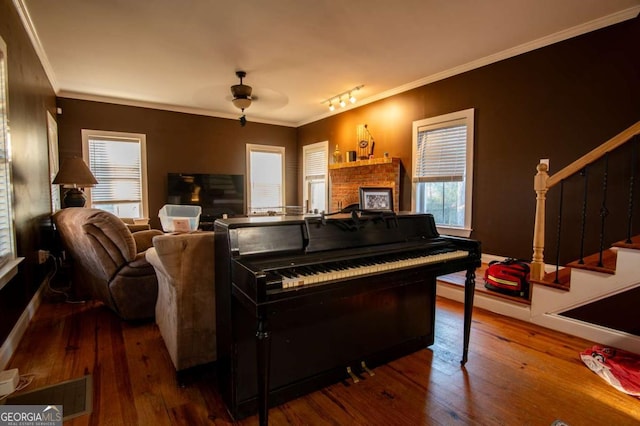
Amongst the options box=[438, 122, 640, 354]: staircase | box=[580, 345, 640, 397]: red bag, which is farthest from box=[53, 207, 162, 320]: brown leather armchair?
box=[580, 345, 640, 397]: red bag

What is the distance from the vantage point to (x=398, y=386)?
75.9 inches

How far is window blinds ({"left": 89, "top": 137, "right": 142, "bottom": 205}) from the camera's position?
5319 millimetres

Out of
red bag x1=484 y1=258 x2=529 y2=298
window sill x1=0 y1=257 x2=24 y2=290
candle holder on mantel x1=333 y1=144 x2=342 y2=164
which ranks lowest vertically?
red bag x1=484 y1=258 x2=529 y2=298

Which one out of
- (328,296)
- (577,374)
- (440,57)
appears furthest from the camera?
(440,57)

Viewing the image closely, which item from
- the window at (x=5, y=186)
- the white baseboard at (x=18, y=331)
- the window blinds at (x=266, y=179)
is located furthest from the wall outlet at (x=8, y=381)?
the window blinds at (x=266, y=179)

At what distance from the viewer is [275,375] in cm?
174

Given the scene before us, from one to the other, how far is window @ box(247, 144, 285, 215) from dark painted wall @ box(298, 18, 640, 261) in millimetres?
3457

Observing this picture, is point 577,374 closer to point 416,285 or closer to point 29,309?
point 416,285

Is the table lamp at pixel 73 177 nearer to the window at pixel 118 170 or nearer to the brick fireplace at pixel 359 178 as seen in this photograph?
the window at pixel 118 170

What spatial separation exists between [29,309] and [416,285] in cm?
340

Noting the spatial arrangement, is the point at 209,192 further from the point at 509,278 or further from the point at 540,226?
the point at 540,226

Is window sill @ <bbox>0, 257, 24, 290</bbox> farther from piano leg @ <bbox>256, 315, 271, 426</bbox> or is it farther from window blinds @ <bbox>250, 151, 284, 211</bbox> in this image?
A: window blinds @ <bbox>250, 151, 284, 211</bbox>

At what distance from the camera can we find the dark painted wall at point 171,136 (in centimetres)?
512

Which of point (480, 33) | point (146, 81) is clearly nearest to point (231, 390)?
point (480, 33)
